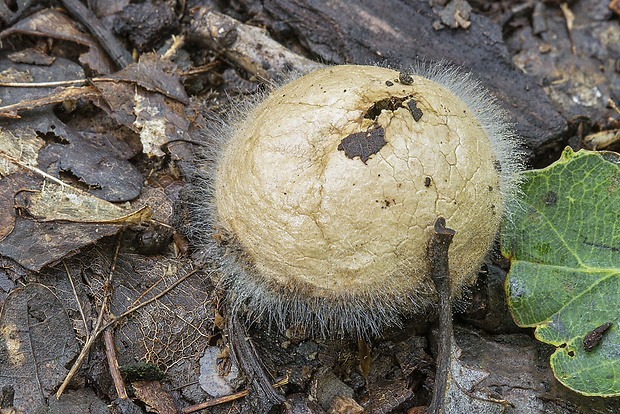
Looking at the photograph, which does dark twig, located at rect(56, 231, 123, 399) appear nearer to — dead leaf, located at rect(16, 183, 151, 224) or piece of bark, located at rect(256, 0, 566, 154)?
dead leaf, located at rect(16, 183, 151, 224)

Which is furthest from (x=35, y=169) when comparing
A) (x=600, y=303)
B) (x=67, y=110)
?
(x=600, y=303)

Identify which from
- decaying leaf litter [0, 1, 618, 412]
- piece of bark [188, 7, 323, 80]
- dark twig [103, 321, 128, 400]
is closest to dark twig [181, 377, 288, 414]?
decaying leaf litter [0, 1, 618, 412]

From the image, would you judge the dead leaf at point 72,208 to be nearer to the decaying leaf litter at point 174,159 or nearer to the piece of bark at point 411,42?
the decaying leaf litter at point 174,159

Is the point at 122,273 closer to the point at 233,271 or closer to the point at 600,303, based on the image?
the point at 233,271

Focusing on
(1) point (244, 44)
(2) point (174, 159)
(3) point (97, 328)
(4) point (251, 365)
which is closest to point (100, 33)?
(1) point (244, 44)

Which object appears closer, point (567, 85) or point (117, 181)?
point (117, 181)
